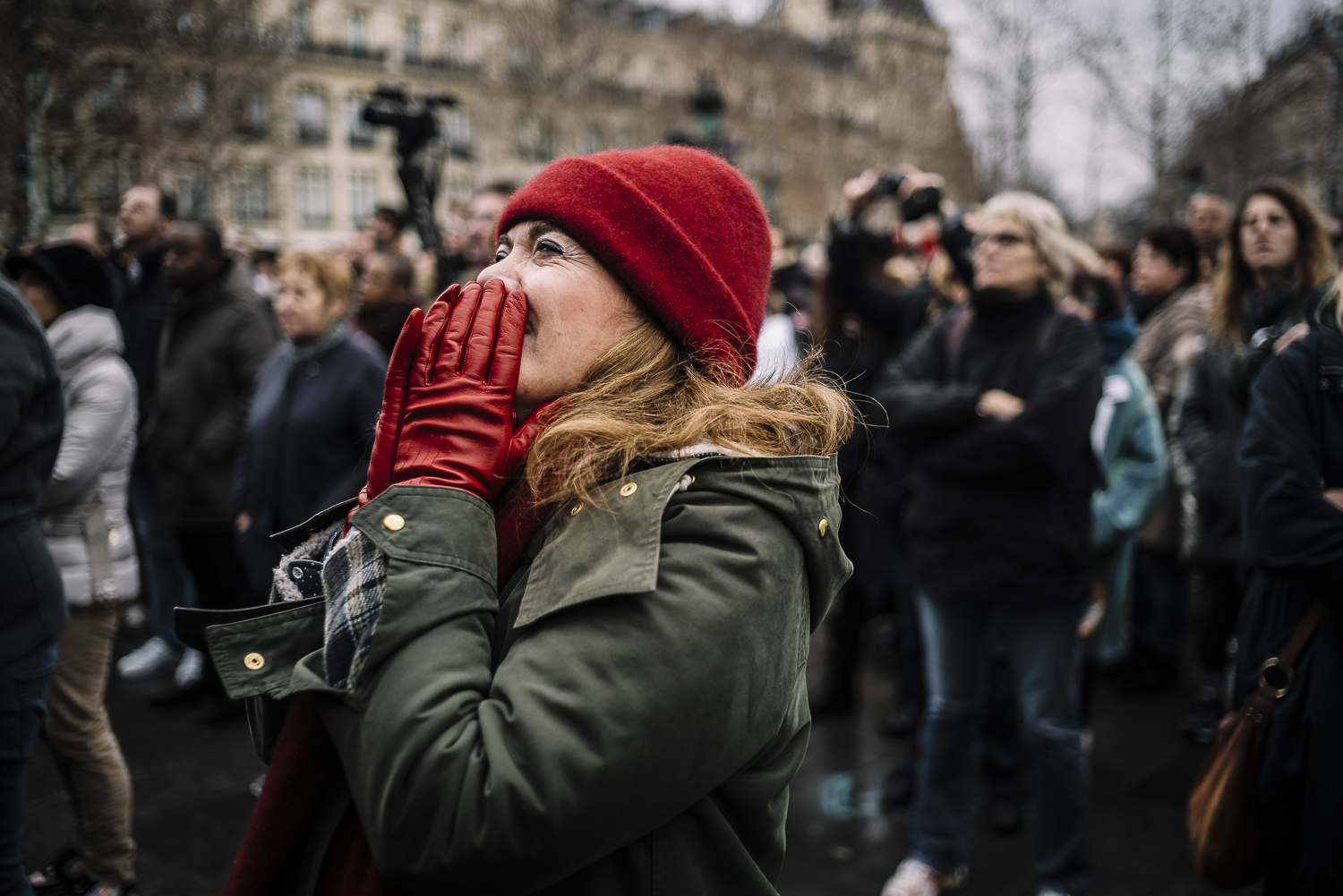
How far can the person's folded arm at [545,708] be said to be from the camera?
39.5 inches

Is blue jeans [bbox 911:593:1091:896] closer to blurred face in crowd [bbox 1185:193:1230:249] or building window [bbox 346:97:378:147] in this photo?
blurred face in crowd [bbox 1185:193:1230:249]

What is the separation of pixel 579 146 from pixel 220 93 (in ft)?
67.3

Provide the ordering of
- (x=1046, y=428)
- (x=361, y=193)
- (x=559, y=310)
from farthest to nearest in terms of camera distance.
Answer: (x=361, y=193) < (x=1046, y=428) < (x=559, y=310)

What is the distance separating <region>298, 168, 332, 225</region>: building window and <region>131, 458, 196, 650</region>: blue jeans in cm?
3895

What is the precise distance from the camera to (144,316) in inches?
215

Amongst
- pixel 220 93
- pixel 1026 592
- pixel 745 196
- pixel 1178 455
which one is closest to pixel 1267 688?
pixel 1026 592

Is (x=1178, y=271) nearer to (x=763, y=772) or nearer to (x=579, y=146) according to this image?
(x=763, y=772)

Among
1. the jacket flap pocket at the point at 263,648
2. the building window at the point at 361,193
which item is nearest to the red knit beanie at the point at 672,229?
the jacket flap pocket at the point at 263,648

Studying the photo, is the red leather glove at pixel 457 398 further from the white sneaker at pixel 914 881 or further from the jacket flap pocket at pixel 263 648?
the white sneaker at pixel 914 881

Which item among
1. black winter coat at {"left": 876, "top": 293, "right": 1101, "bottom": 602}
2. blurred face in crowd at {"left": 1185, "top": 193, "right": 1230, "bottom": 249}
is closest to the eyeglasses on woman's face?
black winter coat at {"left": 876, "top": 293, "right": 1101, "bottom": 602}

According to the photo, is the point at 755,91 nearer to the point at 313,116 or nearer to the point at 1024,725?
the point at 313,116

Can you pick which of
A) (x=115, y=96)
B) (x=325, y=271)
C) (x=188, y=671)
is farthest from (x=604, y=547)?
(x=115, y=96)

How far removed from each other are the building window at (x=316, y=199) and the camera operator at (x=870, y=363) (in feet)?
134

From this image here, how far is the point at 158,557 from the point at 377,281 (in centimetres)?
208
